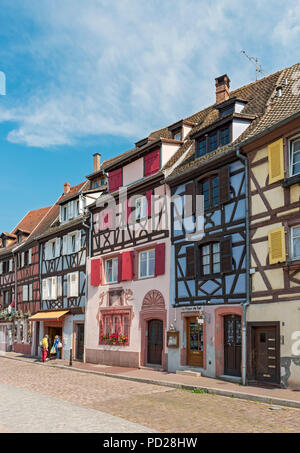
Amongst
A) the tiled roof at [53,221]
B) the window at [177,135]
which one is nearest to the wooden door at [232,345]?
the window at [177,135]

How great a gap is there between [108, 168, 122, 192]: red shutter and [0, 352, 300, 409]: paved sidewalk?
29.0 feet

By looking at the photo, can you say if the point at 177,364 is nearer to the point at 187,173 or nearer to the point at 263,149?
the point at 187,173

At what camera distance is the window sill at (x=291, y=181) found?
48.8 feet

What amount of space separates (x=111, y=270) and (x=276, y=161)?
1181 cm

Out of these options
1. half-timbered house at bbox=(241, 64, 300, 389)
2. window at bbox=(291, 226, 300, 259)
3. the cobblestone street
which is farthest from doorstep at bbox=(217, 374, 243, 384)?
window at bbox=(291, 226, 300, 259)

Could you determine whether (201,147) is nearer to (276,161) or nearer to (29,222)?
(276,161)

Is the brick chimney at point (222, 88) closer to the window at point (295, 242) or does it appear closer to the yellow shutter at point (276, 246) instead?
the yellow shutter at point (276, 246)

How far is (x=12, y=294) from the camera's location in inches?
1473

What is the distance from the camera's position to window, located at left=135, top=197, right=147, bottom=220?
22688 mm

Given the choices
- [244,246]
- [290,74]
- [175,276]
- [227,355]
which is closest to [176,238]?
[175,276]

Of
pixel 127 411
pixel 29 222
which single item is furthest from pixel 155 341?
pixel 29 222

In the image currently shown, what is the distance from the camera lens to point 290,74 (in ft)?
65.0

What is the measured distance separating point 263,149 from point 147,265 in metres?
8.09

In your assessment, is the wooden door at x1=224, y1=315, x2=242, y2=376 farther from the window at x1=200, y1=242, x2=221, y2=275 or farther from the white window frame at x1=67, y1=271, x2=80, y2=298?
the white window frame at x1=67, y1=271, x2=80, y2=298
